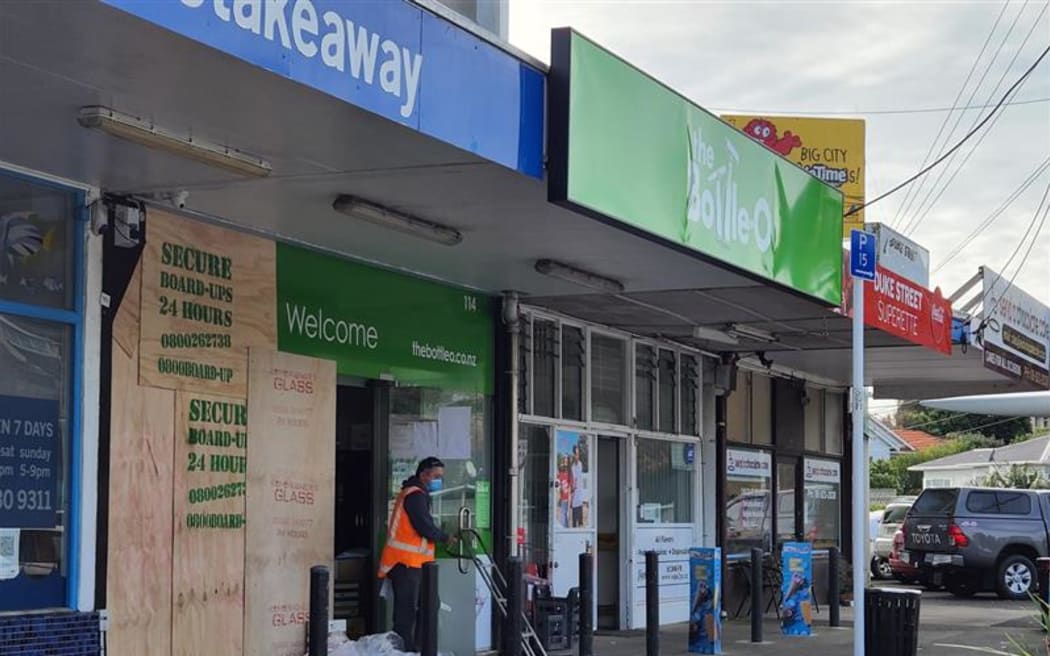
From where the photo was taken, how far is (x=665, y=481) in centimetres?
1688

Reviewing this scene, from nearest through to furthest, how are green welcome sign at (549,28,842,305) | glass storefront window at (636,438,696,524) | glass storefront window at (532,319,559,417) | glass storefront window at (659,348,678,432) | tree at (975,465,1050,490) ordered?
1. green welcome sign at (549,28,842,305)
2. glass storefront window at (532,319,559,417)
3. glass storefront window at (636,438,696,524)
4. glass storefront window at (659,348,678,432)
5. tree at (975,465,1050,490)

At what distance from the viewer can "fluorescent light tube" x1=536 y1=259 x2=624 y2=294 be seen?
37.5ft

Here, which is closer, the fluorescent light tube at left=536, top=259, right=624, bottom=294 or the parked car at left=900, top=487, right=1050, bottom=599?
the fluorescent light tube at left=536, top=259, right=624, bottom=294

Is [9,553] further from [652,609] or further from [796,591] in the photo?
[796,591]

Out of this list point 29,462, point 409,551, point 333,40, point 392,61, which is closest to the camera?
point 333,40

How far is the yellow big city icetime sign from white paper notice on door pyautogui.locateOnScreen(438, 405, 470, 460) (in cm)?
1372

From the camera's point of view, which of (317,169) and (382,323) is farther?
(382,323)

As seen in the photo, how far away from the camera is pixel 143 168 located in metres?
→ 8.37

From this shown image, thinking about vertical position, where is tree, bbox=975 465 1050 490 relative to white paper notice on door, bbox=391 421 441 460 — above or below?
below

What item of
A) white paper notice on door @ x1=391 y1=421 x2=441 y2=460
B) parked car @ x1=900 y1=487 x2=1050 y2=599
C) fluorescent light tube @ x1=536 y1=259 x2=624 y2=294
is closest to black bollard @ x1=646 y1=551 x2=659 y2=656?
white paper notice on door @ x1=391 y1=421 x2=441 y2=460

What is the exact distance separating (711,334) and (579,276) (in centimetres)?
377

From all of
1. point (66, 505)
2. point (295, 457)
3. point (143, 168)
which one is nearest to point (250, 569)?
point (295, 457)

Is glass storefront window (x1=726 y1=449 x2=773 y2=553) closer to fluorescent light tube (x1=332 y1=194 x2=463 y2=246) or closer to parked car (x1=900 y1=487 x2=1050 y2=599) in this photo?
parked car (x1=900 y1=487 x2=1050 y2=599)

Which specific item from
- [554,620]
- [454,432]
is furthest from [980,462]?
[454,432]
